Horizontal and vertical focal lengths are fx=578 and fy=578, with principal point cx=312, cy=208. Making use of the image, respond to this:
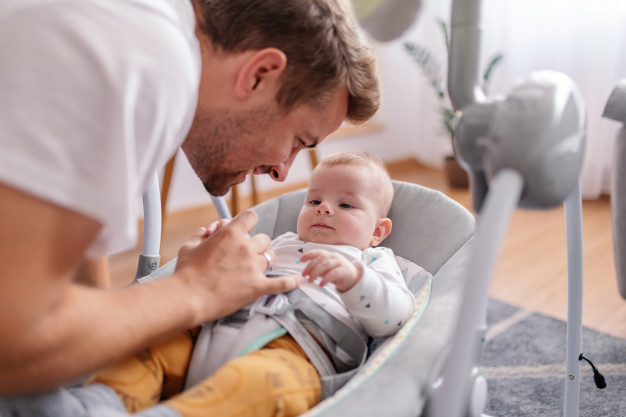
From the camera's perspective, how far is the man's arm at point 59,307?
574 millimetres

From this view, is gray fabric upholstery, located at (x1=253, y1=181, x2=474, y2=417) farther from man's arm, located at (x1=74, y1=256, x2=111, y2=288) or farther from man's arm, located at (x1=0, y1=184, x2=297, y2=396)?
man's arm, located at (x1=74, y1=256, x2=111, y2=288)

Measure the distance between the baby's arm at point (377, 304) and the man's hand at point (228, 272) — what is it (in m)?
0.10

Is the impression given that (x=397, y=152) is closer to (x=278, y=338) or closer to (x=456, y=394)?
(x=278, y=338)

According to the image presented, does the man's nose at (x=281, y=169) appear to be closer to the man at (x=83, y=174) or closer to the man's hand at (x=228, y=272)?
the man's hand at (x=228, y=272)

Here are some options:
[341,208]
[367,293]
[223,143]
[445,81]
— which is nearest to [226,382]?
[367,293]

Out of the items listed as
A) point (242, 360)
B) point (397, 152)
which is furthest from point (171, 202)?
point (242, 360)

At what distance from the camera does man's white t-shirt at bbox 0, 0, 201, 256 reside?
0.58m

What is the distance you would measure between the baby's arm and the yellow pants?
12 cm

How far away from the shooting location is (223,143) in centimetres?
99

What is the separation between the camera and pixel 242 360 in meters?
0.84

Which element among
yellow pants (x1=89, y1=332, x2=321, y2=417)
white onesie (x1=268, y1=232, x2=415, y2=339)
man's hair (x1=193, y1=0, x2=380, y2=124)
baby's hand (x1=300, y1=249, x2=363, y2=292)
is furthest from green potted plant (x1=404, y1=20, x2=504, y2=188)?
yellow pants (x1=89, y1=332, x2=321, y2=417)

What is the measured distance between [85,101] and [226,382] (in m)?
0.42

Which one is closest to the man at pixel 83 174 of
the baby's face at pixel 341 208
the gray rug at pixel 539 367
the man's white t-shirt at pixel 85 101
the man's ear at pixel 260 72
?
the man's white t-shirt at pixel 85 101

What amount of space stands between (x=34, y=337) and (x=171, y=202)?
2.37m
